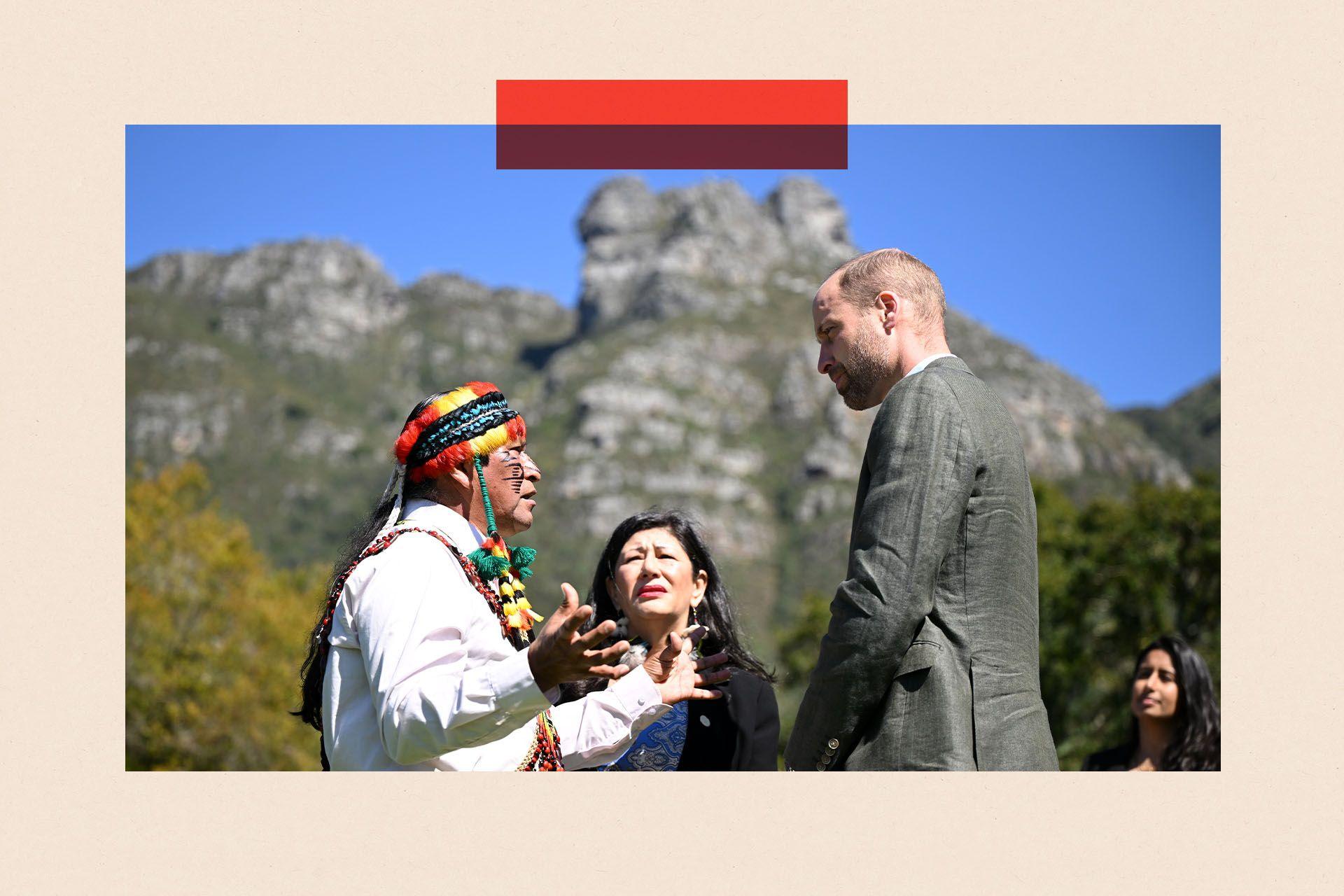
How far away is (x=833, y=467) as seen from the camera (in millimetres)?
113875

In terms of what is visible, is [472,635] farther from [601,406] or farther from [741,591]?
[601,406]

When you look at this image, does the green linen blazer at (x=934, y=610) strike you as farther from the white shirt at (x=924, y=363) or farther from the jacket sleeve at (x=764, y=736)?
the jacket sleeve at (x=764, y=736)

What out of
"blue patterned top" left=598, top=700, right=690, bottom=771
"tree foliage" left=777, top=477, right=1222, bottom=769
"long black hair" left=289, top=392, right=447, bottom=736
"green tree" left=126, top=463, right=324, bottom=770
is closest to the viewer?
"long black hair" left=289, top=392, right=447, bottom=736

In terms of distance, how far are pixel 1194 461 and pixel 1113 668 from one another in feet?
269

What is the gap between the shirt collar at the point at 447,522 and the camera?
3268mm

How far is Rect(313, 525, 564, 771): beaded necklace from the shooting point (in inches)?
123

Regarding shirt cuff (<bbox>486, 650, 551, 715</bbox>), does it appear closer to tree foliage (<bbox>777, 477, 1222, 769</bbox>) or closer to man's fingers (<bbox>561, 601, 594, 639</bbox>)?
man's fingers (<bbox>561, 601, 594, 639</bbox>)

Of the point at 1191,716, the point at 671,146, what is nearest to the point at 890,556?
the point at 671,146

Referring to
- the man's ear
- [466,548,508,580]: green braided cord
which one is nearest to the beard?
the man's ear

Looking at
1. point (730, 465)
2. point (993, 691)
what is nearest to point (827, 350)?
point (993, 691)

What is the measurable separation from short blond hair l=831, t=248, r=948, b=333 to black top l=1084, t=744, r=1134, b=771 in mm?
3612

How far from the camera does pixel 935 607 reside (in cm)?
313

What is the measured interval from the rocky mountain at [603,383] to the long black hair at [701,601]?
85024 millimetres

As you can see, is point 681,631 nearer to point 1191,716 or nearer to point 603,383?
point 1191,716
